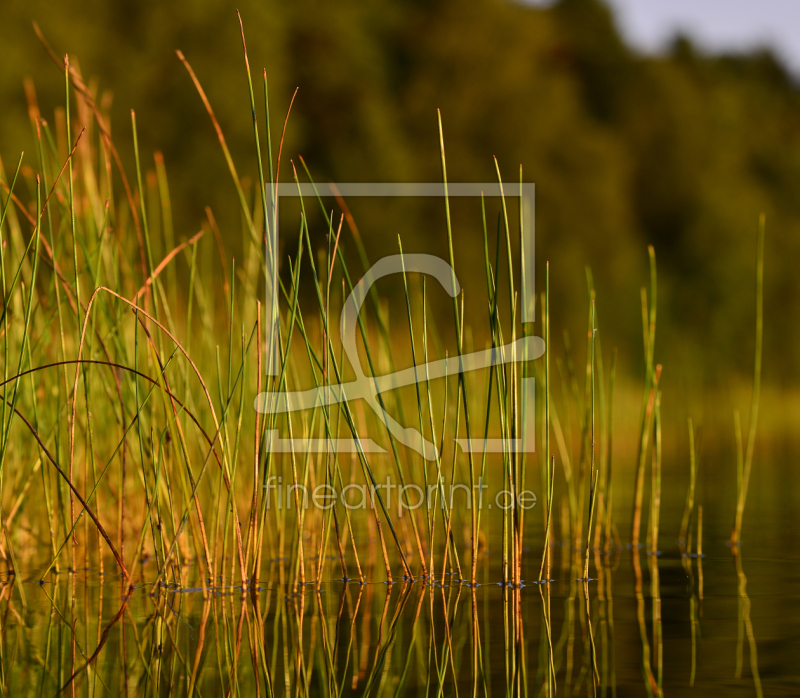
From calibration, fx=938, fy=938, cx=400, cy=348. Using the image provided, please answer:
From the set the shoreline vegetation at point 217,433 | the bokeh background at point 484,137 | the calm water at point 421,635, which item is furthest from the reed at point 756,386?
the bokeh background at point 484,137

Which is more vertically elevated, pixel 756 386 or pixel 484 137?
pixel 484 137

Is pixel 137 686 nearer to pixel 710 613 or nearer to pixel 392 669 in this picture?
pixel 392 669

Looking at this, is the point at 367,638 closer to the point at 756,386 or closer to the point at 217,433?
the point at 217,433

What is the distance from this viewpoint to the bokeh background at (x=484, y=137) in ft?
40.9

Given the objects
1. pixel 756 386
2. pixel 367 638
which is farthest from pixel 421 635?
pixel 756 386

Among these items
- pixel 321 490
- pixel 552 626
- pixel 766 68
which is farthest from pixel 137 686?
pixel 766 68

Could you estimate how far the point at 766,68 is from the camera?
2880 cm

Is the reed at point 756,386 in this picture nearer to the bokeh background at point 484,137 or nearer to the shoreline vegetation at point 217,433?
the shoreline vegetation at point 217,433

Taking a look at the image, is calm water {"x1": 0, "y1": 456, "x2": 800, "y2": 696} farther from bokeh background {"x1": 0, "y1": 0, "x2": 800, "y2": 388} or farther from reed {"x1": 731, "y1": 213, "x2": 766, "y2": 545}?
bokeh background {"x1": 0, "y1": 0, "x2": 800, "y2": 388}

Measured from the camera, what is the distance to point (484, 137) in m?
16.9

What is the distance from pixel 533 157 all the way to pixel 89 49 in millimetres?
8010

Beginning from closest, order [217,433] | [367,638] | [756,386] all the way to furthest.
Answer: [367,638] < [217,433] < [756,386]

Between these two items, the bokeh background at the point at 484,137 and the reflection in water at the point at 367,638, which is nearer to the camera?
the reflection in water at the point at 367,638

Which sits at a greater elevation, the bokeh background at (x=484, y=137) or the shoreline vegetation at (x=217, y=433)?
the bokeh background at (x=484, y=137)
